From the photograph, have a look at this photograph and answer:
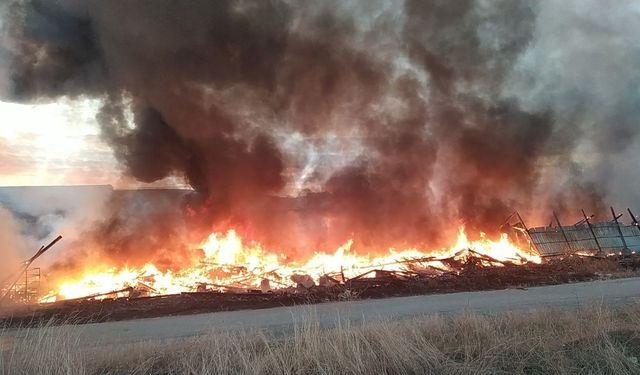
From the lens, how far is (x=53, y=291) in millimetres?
15453

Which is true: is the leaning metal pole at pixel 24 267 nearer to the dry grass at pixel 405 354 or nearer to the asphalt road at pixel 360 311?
the asphalt road at pixel 360 311

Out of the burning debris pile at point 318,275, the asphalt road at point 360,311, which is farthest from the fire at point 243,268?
the asphalt road at point 360,311

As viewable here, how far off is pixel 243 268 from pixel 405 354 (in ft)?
42.6

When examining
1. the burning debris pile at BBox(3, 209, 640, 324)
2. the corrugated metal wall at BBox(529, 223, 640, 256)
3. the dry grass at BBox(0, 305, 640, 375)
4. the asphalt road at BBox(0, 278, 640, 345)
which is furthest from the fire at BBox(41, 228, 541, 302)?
the dry grass at BBox(0, 305, 640, 375)

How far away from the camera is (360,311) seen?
10.5m

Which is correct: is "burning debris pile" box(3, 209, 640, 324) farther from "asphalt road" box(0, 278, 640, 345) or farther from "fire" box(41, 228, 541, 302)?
"asphalt road" box(0, 278, 640, 345)

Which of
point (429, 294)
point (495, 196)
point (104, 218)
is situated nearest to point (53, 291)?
point (104, 218)

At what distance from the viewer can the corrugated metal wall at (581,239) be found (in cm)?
1936

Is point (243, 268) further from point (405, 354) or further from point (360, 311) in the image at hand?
point (405, 354)

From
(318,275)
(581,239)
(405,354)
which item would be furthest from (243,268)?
(581,239)

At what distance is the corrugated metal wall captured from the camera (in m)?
19.4

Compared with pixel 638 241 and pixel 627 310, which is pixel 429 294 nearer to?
pixel 627 310

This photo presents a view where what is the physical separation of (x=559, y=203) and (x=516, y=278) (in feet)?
56.4

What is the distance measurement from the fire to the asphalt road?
12.1 ft
